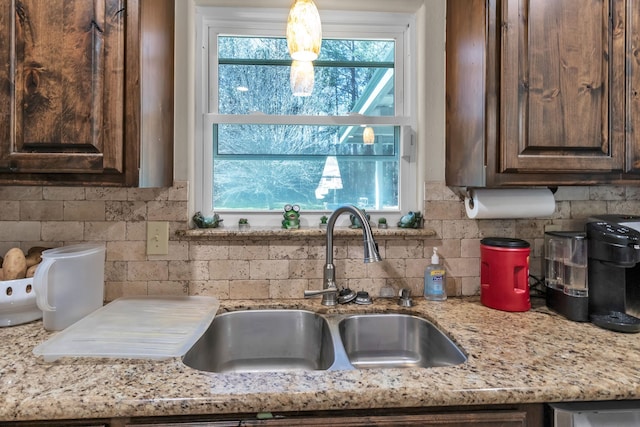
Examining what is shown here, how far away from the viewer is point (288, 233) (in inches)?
55.7

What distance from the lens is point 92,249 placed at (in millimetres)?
1272

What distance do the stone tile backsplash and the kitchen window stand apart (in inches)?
6.1

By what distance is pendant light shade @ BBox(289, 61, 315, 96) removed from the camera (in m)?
1.31

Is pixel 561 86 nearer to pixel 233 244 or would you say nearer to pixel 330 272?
pixel 330 272

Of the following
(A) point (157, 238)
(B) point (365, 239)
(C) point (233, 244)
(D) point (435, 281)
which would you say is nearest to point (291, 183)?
A: (C) point (233, 244)

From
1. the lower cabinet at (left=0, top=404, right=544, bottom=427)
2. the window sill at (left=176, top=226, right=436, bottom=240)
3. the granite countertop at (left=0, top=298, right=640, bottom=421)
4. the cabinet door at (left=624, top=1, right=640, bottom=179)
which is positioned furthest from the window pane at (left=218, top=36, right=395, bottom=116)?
the lower cabinet at (left=0, top=404, right=544, bottom=427)

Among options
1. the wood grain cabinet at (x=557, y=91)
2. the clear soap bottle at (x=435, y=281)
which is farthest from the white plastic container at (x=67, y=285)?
the wood grain cabinet at (x=557, y=91)

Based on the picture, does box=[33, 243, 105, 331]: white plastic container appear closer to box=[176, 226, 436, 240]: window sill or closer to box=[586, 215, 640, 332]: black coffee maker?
box=[176, 226, 436, 240]: window sill

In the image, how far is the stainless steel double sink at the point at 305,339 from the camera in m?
1.31

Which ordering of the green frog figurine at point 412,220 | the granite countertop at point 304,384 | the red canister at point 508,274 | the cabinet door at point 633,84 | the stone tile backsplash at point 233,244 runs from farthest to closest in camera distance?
the green frog figurine at point 412,220, the stone tile backsplash at point 233,244, the red canister at point 508,274, the cabinet door at point 633,84, the granite countertop at point 304,384

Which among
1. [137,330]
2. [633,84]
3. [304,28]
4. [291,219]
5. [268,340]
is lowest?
[268,340]

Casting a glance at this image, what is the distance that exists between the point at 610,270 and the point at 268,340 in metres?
1.22

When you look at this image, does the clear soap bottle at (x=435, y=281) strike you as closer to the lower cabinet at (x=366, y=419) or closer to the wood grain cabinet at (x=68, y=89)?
the lower cabinet at (x=366, y=419)

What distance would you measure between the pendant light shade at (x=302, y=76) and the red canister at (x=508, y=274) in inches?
35.6
